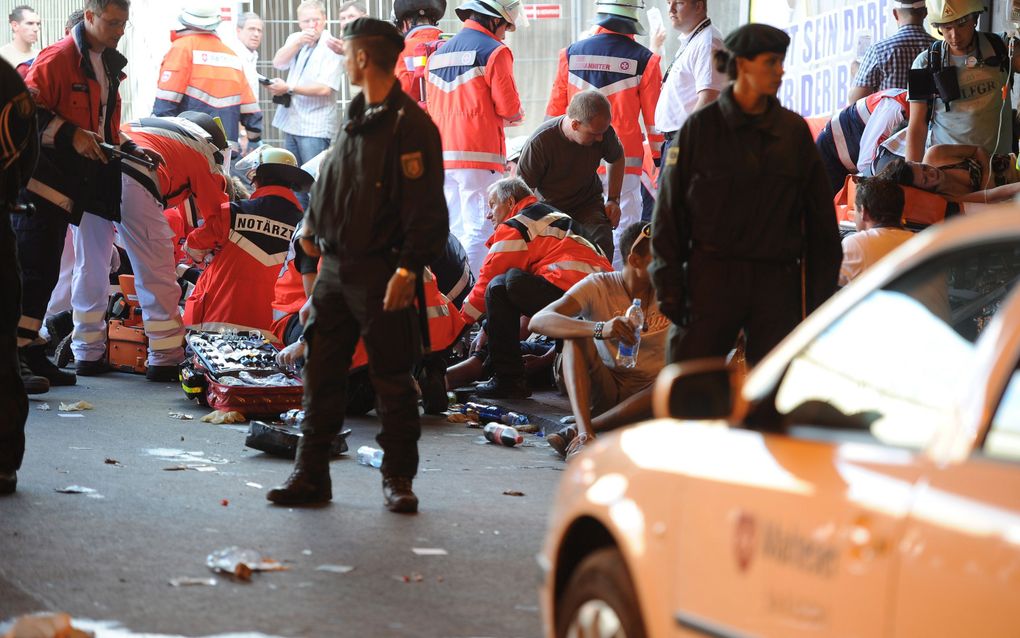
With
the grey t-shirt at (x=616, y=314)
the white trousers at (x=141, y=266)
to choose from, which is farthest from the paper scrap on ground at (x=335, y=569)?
the white trousers at (x=141, y=266)

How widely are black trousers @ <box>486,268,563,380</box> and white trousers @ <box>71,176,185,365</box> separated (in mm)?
2708

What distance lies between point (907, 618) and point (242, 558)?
3.36 metres

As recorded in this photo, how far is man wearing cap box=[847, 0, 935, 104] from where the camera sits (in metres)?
10.2

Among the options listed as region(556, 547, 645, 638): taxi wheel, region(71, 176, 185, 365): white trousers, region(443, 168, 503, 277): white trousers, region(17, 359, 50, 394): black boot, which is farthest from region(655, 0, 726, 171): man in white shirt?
region(556, 547, 645, 638): taxi wheel

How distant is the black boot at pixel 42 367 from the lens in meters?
10.5

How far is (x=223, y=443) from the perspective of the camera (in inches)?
330

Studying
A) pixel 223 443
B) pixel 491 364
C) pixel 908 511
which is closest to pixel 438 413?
A: pixel 491 364

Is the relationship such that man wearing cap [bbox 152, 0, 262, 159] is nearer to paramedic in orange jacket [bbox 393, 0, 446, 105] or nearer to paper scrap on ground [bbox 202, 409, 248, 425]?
paramedic in orange jacket [bbox 393, 0, 446, 105]

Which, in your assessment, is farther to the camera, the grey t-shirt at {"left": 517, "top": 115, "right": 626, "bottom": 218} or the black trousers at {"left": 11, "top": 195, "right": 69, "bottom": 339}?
the grey t-shirt at {"left": 517, "top": 115, "right": 626, "bottom": 218}

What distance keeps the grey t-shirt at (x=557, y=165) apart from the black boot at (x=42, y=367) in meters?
3.70

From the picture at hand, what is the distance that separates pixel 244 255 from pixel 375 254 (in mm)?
4525

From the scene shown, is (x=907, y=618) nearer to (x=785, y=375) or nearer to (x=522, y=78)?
(x=785, y=375)

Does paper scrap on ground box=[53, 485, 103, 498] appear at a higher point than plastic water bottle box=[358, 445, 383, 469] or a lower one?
higher

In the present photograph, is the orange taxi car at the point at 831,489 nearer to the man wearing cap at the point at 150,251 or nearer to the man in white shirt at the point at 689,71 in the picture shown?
the man wearing cap at the point at 150,251
